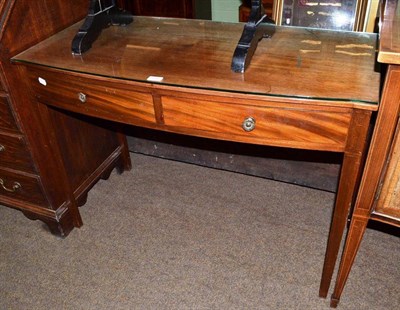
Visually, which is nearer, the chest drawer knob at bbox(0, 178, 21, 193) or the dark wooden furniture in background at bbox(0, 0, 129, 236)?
the dark wooden furniture in background at bbox(0, 0, 129, 236)

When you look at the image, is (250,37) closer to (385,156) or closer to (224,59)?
(224,59)

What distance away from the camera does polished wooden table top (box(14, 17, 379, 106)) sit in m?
1.05

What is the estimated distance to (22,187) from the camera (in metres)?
1.70

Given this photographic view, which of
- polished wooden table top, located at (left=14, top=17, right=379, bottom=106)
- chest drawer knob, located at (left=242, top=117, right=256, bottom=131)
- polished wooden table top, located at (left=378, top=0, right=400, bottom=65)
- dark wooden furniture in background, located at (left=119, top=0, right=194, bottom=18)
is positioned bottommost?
dark wooden furniture in background, located at (left=119, top=0, right=194, bottom=18)

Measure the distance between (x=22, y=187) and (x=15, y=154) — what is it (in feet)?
0.60

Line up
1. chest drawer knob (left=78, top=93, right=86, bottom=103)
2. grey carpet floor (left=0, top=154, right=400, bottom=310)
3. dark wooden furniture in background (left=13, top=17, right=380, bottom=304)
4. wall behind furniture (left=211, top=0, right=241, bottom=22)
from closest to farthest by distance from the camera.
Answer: dark wooden furniture in background (left=13, top=17, right=380, bottom=304) → chest drawer knob (left=78, top=93, right=86, bottom=103) → grey carpet floor (left=0, top=154, right=400, bottom=310) → wall behind furniture (left=211, top=0, right=241, bottom=22)

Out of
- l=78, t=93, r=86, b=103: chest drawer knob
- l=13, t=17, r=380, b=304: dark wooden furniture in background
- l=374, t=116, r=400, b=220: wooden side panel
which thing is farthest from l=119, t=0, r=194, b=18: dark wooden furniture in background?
l=374, t=116, r=400, b=220: wooden side panel

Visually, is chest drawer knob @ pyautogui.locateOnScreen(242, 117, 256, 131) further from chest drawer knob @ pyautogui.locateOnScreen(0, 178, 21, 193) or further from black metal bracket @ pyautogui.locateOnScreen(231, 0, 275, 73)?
chest drawer knob @ pyautogui.locateOnScreen(0, 178, 21, 193)

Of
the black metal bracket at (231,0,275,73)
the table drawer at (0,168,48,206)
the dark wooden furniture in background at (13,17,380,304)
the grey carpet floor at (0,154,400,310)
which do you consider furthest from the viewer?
the table drawer at (0,168,48,206)

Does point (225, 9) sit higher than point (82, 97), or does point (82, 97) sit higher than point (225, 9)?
point (82, 97)

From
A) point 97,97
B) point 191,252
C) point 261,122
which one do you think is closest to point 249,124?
point 261,122

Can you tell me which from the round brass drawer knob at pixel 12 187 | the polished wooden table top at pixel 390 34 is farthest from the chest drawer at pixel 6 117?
the polished wooden table top at pixel 390 34

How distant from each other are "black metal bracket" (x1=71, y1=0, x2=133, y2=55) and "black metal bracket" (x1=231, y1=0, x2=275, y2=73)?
0.52 m

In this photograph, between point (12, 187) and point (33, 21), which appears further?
point (12, 187)
